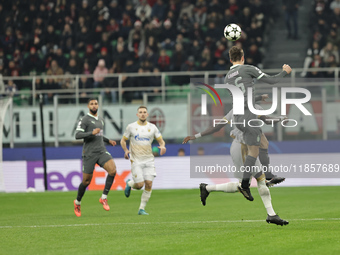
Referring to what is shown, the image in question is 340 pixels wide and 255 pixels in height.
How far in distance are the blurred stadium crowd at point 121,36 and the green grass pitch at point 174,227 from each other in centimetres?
753

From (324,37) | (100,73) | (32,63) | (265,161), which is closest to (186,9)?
(100,73)

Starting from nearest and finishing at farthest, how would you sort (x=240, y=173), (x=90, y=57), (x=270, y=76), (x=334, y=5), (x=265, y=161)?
(x=270, y=76), (x=240, y=173), (x=265, y=161), (x=334, y=5), (x=90, y=57)

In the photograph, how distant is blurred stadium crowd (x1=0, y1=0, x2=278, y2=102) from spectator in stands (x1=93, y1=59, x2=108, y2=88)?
3 cm

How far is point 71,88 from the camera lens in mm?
24453

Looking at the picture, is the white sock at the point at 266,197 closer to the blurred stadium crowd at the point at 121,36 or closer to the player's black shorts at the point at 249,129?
the player's black shorts at the point at 249,129

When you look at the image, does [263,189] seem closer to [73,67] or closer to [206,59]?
[206,59]

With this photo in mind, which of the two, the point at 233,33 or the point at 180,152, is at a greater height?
the point at 233,33

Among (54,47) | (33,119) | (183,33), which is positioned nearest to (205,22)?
(183,33)

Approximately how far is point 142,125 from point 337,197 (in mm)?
5240

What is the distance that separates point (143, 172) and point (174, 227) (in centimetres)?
393

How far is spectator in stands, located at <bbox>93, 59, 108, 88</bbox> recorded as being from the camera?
81.1 feet

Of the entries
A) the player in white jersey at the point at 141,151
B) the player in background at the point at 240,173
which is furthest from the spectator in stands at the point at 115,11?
the player in background at the point at 240,173

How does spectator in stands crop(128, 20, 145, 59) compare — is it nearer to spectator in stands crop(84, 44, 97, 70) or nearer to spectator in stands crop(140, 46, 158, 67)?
spectator in stands crop(140, 46, 158, 67)

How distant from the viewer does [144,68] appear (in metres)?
25.2
